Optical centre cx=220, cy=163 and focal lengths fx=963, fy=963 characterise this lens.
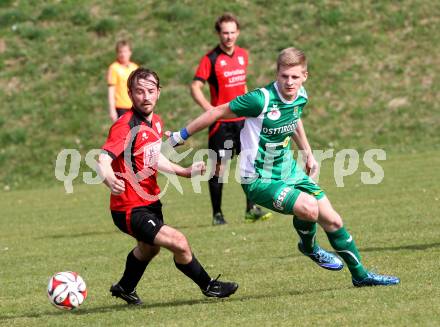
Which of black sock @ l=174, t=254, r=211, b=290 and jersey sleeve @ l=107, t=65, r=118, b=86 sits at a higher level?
jersey sleeve @ l=107, t=65, r=118, b=86

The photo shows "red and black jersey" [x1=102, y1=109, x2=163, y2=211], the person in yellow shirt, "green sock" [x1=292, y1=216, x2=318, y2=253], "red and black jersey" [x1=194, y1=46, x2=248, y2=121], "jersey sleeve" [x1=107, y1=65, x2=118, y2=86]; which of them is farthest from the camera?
"jersey sleeve" [x1=107, y1=65, x2=118, y2=86]

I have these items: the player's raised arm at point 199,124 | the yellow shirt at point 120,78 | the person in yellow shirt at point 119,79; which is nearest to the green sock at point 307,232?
the player's raised arm at point 199,124

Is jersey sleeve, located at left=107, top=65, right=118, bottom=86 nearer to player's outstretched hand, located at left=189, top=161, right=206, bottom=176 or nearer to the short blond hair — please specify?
the short blond hair

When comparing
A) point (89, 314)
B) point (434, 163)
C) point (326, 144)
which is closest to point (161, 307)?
point (89, 314)

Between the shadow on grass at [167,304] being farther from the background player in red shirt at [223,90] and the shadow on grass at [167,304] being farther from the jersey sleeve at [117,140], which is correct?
the background player in red shirt at [223,90]

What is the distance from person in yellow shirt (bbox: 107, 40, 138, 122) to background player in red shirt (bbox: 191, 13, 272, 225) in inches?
108

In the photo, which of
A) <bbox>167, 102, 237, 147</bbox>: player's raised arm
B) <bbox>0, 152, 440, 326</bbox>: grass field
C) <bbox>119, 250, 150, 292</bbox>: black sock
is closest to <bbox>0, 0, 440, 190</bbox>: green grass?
<bbox>0, 152, 440, 326</bbox>: grass field

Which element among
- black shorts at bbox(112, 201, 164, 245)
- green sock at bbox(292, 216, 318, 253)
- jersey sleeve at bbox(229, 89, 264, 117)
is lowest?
green sock at bbox(292, 216, 318, 253)

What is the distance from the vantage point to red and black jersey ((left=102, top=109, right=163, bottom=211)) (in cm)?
675

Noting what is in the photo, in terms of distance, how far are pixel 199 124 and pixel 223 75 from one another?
16.0 feet

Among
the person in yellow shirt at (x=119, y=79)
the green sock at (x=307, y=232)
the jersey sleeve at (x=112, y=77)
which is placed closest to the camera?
the green sock at (x=307, y=232)

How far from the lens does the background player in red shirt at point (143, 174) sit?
6664 mm

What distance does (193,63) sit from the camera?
22219 millimetres

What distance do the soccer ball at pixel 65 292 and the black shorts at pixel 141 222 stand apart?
21.1 inches
